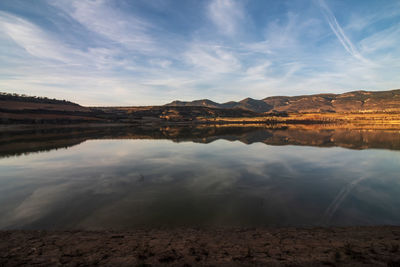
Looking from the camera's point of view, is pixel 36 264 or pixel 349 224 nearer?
pixel 36 264

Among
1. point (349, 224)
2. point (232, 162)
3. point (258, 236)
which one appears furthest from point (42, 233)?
point (232, 162)

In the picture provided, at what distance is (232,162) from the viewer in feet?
73.7

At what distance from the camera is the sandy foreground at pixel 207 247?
Answer: 585 centimetres

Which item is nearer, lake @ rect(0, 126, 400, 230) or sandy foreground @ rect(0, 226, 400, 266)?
sandy foreground @ rect(0, 226, 400, 266)

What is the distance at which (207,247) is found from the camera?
679 cm

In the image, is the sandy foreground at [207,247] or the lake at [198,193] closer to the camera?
the sandy foreground at [207,247]

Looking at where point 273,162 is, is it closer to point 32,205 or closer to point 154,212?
point 154,212

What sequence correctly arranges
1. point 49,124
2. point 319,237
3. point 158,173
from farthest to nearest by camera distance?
point 49,124 < point 158,173 < point 319,237

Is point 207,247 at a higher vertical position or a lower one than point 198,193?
higher

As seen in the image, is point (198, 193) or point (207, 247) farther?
point (198, 193)

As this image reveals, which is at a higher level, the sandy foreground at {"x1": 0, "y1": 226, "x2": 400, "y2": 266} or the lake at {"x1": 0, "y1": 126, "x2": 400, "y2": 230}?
the sandy foreground at {"x1": 0, "y1": 226, "x2": 400, "y2": 266}

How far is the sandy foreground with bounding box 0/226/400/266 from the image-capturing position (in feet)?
19.2

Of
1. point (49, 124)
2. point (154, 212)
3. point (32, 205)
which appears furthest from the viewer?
point (49, 124)

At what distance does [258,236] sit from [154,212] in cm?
537
